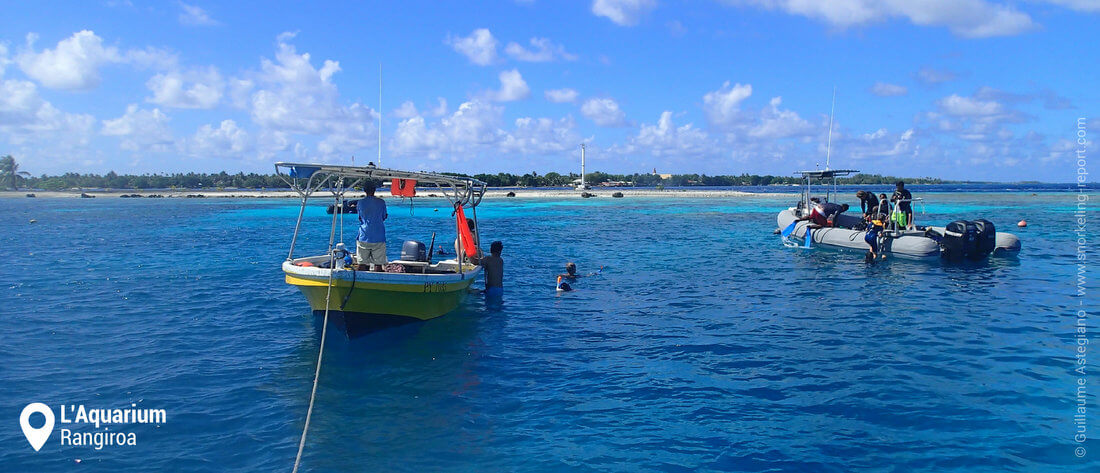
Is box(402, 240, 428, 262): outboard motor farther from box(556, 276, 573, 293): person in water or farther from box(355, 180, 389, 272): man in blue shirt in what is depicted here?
box(556, 276, 573, 293): person in water

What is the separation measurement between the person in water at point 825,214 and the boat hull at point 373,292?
1978 centimetres

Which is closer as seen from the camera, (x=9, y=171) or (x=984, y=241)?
(x=984, y=241)

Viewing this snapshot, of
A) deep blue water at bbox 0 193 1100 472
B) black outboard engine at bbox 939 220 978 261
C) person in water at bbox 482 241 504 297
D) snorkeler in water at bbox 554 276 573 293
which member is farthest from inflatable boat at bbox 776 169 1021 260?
person in water at bbox 482 241 504 297

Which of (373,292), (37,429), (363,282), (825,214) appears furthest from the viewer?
(825,214)

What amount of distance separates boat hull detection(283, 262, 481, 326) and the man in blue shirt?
2.61 ft

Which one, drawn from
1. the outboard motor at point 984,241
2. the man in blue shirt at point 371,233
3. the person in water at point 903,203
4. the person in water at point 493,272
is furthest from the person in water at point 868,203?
the man in blue shirt at point 371,233

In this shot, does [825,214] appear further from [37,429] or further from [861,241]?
[37,429]

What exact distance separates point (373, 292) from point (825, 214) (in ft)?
72.2

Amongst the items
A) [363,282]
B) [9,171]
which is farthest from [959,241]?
[9,171]

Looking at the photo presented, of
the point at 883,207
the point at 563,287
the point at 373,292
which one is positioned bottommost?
the point at 563,287

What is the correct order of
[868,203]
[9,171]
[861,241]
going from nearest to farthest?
[861,241]
[868,203]
[9,171]

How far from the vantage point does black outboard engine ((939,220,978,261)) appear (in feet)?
69.6

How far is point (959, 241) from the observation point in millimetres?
21266

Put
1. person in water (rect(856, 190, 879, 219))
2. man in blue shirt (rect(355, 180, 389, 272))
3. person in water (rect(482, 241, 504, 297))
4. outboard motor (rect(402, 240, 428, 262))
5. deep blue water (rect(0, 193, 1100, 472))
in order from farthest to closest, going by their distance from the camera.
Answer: person in water (rect(856, 190, 879, 219)) < person in water (rect(482, 241, 504, 297)) < outboard motor (rect(402, 240, 428, 262)) < man in blue shirt (rect(355, 180, 389, 272)) < deep blue water (rect(0, 193, 1100, 472))
